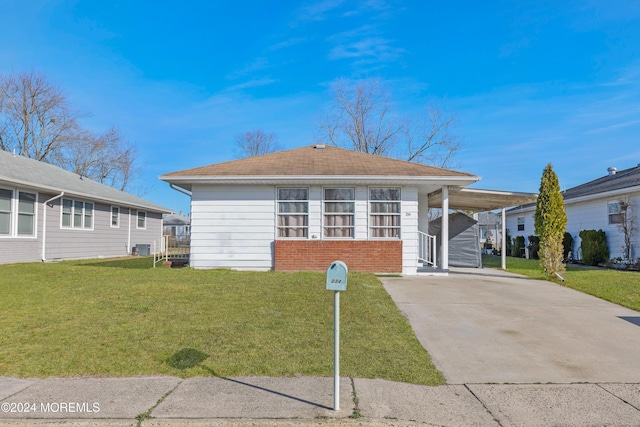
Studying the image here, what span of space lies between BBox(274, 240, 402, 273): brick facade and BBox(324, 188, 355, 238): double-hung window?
14.2 inches

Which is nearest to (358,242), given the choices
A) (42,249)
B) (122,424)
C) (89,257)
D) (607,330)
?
(607,330)

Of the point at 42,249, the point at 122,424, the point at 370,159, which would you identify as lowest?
the point at 122,424

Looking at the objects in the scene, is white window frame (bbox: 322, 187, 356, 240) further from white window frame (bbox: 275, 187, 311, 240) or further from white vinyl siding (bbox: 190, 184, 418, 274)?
white window frame (bbox: 275, 187, 311, 240)

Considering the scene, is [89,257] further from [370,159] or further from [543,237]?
[543,237]

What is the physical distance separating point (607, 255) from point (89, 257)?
872 inches

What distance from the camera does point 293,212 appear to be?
12.4 metres

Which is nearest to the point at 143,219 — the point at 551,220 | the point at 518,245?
the point at 551,220

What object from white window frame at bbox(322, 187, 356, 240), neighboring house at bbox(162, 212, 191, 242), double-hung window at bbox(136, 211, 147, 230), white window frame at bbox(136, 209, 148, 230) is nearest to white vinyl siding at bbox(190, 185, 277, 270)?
white window frame at bbox(322, 187, 356, 240)

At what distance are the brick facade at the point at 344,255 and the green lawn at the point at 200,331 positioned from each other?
2.82 m

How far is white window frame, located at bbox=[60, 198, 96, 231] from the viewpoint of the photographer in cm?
1644

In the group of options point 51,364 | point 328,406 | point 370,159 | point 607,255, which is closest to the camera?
point 328,406

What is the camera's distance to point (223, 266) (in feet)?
40.8

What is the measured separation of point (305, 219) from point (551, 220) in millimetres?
6875

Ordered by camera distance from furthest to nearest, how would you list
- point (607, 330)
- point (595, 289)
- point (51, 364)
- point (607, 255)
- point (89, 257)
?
point (89, 257) < point (607, 255) < point (595, 289) < point (607, 330) < point (51, 364)
